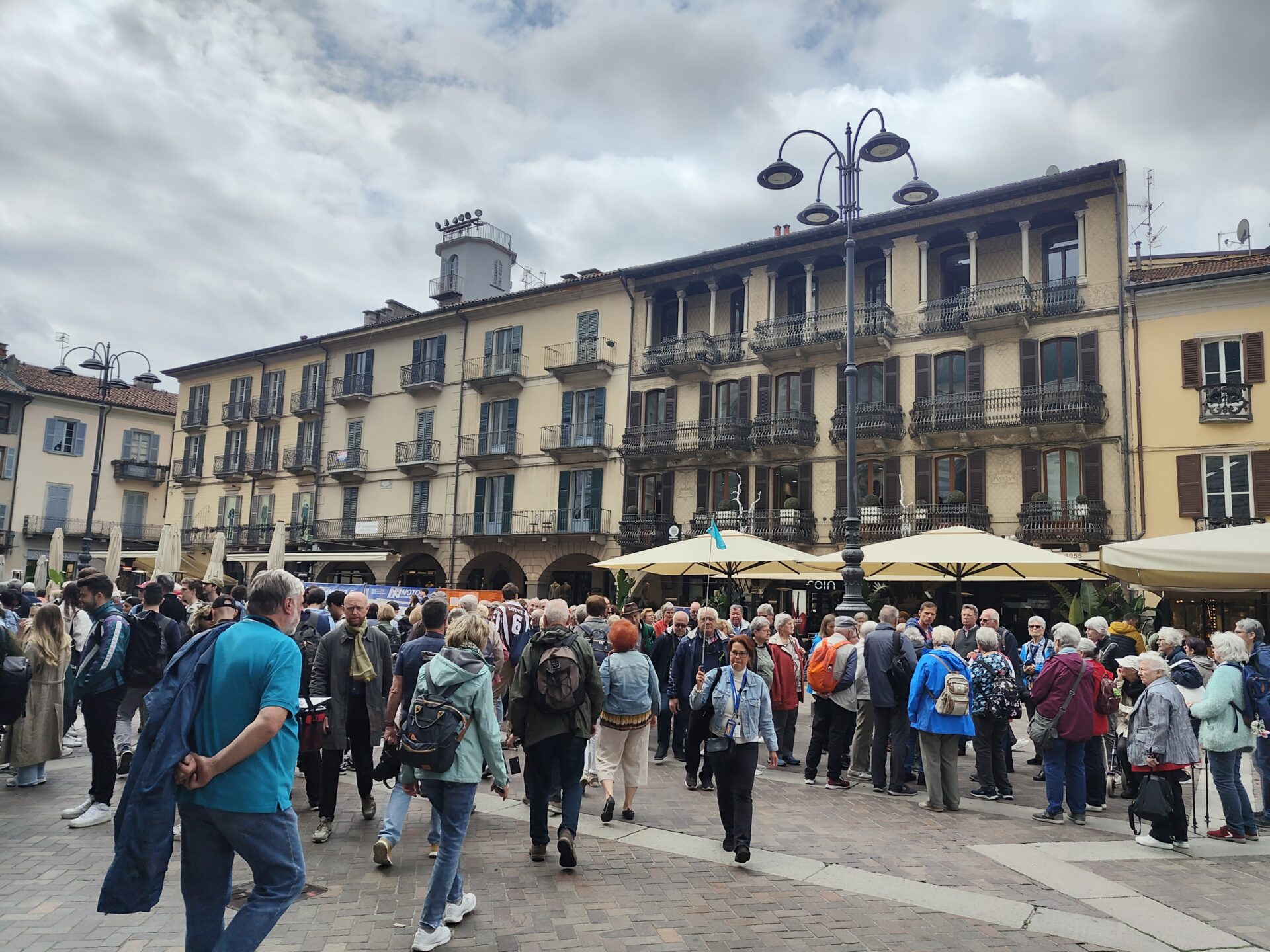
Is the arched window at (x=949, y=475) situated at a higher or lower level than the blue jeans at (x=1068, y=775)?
higher

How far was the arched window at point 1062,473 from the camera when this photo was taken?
23.2 metres

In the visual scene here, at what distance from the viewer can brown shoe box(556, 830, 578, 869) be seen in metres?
6.05

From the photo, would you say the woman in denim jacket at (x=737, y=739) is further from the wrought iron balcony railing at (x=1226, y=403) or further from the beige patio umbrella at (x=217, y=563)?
the wrought iron balcony railing at (x=1226, y=403)

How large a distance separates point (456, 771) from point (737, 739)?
7.59ft

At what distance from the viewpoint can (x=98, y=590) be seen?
24.1 feet

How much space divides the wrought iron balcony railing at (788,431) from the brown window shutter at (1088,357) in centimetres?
766

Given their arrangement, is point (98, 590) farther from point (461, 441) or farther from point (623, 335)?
point (461, 441)

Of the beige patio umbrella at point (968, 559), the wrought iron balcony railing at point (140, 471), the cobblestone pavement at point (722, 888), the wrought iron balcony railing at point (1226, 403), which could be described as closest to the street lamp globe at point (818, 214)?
the beige patio umbrella at point (968, 559)

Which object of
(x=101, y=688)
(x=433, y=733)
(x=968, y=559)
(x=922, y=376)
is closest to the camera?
(x=433, y=733)

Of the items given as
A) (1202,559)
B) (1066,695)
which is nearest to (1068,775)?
(1066,695)

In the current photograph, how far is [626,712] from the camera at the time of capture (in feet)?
24.6

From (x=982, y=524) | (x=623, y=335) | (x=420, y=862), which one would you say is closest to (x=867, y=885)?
(x=420, y=862)

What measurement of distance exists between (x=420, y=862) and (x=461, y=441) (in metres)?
29.9

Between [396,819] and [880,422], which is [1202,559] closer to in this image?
[396,819]
